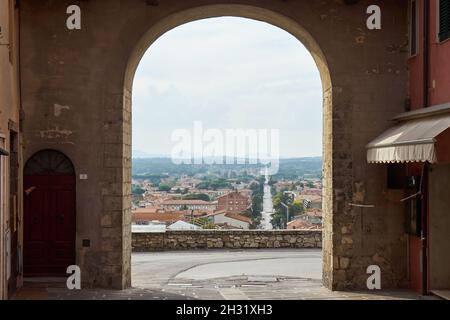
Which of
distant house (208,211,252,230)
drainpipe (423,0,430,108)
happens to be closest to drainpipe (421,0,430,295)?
drainpipe (423,0,430,108)

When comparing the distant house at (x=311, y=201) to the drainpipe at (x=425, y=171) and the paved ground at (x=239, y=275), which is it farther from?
the drainpipe at (x=425, y=171)

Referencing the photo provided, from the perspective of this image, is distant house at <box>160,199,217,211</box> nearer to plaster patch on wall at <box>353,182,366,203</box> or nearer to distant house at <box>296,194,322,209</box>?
distant house at <box>296,194,322,209</box>

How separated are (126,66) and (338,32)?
4100mm

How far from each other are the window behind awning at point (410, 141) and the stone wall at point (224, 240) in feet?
21.8

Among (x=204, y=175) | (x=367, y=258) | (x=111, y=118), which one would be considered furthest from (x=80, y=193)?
(x=204, y=175)

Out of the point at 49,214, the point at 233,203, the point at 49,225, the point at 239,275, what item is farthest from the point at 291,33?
the point at 233,203

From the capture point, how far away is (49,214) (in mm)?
12336

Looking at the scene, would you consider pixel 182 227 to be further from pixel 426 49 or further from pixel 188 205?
pixel 188 205

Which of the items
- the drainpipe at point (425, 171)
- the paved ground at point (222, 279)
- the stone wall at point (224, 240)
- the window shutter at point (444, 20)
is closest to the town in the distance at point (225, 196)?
the stone wall at point (224, 240)

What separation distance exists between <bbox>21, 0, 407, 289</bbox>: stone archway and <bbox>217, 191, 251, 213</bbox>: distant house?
66.6 feet

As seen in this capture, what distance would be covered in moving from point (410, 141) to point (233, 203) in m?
25.3

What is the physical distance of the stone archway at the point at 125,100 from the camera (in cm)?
1227

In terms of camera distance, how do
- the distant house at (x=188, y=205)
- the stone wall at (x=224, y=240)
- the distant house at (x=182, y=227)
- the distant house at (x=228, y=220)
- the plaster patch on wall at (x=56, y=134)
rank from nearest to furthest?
the plaster patch on wall at (x=56, y=134) < the stone wall at (x=224, y=240) < the distant house at (x=182, y=227) < the distant house at (x=228, y=220) < the distant house at (x=188, y=205)

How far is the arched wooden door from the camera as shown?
40.3 feet
